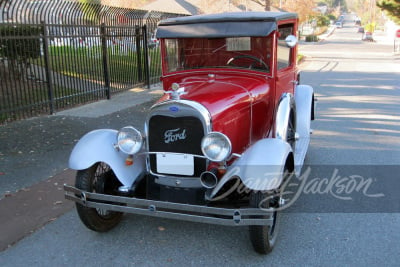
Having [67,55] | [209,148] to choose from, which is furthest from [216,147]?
[67,55]

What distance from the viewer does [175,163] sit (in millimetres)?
3500

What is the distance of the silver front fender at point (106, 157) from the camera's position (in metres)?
3.57

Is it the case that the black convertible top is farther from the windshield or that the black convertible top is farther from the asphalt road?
the asphalt road

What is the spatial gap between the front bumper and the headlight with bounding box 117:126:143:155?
491 mm

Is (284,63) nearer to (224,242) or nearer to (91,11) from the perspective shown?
(224,242)

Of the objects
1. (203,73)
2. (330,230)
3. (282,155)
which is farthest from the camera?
(203,73)

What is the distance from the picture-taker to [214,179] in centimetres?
336

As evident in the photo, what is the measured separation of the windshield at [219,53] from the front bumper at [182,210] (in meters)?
1.94

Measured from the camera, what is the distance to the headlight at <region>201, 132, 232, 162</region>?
10.6ft

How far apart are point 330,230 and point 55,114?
689 centimetres

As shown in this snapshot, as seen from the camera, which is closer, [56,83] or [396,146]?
[396,146]

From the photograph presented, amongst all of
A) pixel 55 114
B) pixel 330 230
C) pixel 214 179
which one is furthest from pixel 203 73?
pixel 55 114

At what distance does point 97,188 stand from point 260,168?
1.60 meters

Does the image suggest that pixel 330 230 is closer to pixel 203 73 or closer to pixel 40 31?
pixel 203 73
